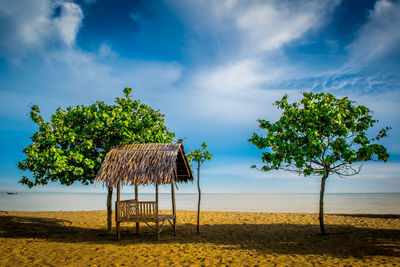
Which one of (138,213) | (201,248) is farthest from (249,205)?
(201,248)

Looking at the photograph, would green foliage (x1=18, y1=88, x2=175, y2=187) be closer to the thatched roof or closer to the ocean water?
the thatched roof

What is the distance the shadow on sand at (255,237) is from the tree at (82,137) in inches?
82.2

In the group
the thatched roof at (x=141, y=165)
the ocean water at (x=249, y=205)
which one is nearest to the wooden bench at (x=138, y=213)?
the thatched roof at (x=141, y=165)

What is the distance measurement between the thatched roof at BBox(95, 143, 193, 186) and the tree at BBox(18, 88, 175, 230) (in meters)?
1.17

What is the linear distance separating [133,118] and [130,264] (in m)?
7.31

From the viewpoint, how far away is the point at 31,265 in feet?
22.8

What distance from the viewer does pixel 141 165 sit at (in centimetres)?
1023

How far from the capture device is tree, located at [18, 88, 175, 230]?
35.6ft

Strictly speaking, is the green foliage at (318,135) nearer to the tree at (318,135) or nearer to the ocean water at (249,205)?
the tree at (318,135)

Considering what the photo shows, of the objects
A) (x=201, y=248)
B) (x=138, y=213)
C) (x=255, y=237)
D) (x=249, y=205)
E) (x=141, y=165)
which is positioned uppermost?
(x=141, y=165)

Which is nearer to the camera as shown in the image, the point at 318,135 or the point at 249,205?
the point at 318,135

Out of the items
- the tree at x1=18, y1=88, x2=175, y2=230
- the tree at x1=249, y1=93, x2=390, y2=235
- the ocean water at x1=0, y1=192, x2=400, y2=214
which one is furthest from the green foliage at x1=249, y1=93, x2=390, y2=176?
the ocean water at x1=0, y1=192, x2=400, y2=214

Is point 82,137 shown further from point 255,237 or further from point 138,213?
point 255,237

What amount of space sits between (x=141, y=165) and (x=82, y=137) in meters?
3.53
